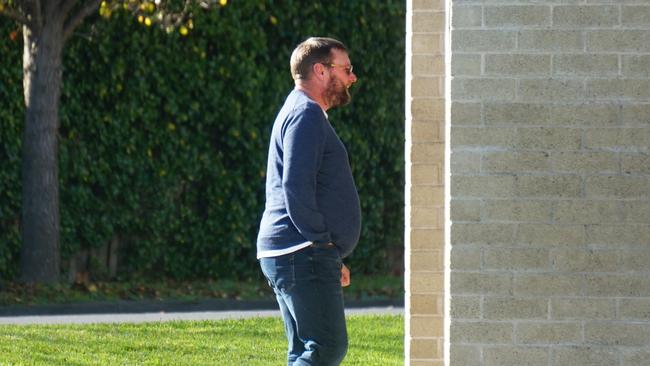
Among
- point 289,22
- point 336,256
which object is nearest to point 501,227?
point 336,256

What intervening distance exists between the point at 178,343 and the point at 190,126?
404 cm

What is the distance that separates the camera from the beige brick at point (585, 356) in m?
5.26

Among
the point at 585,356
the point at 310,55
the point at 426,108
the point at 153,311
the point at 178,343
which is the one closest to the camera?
the point at 585,356

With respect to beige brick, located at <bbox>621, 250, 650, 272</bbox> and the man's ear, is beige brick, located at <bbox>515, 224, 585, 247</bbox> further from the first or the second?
the man's ear

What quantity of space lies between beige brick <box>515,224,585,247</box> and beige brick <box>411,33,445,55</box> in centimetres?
118

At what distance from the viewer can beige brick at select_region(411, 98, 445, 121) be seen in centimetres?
607

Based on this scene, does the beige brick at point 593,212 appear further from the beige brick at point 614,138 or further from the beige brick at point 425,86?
the beige brick at point 425,86

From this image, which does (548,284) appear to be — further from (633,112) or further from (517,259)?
(633,112)

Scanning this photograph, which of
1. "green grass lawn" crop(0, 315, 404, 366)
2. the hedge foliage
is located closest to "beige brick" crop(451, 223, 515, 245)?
"green grass lawn" crop(0, 315, 404, 366)

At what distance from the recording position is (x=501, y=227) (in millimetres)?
5246

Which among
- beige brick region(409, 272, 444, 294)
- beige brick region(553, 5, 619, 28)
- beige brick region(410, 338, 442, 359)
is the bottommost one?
beige brick region(410, 338, 442, 359)

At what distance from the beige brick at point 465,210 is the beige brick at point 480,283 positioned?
20 centimetres

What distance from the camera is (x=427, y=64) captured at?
6156 mm

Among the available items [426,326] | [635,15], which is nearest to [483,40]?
[635,15]
